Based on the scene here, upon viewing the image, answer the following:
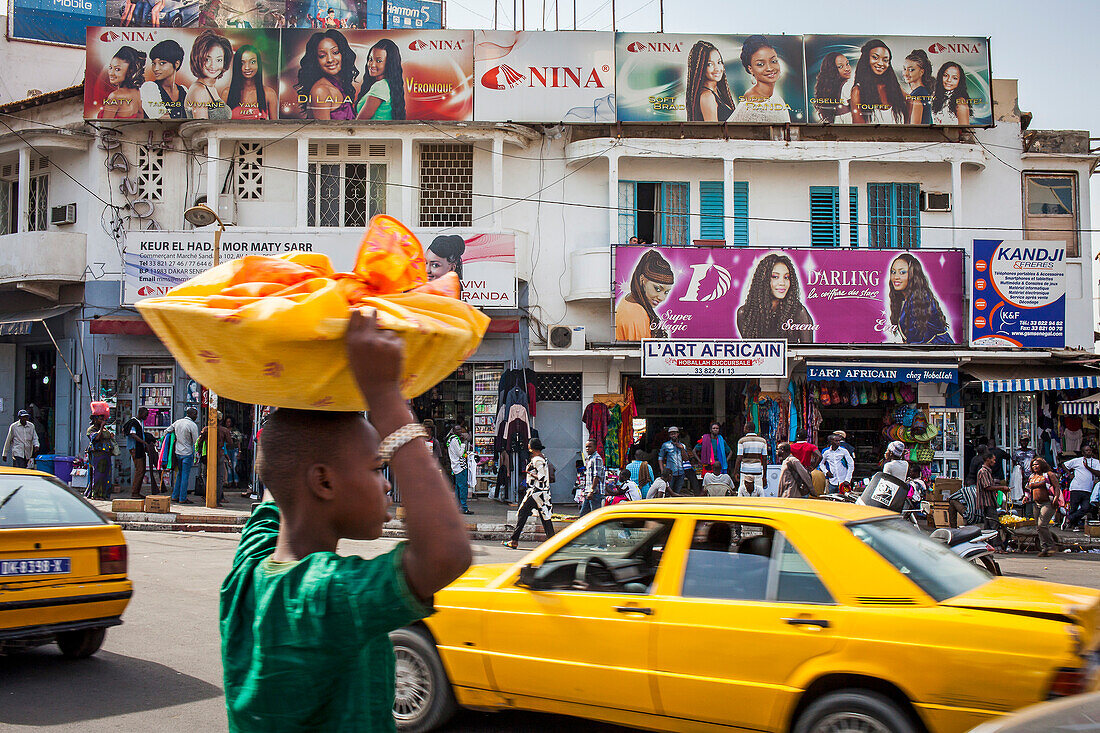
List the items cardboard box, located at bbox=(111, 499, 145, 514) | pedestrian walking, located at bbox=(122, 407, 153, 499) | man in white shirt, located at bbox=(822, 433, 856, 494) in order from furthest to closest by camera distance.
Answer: pedestrian walking, located at bbox=(122, 407, 153, 499) < cardboard box, located at bbox=(111, 499, 145, 514) < man in white shirt, located at bbox=(822, 433, 856, 494)

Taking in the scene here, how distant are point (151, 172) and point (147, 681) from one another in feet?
54.1

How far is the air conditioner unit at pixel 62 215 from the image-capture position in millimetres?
20625

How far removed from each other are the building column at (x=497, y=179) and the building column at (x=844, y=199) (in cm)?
737

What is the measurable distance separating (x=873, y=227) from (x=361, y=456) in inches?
793

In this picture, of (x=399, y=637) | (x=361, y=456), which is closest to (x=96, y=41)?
(x=399, y=637)

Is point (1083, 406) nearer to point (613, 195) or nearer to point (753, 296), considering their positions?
point (753, 296)

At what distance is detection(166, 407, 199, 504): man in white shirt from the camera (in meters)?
17.6

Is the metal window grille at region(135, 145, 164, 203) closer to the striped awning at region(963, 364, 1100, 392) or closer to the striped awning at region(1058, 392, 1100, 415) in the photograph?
the striped awning at region(963, 364, 1100, 392)

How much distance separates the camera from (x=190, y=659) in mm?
7055

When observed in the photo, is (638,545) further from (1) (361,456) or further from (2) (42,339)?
(2) (42,339)

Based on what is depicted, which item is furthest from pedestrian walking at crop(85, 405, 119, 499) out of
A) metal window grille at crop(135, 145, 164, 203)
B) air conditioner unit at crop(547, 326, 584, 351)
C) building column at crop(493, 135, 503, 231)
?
air conditioner unit at crop(547, 326, 584, 351)

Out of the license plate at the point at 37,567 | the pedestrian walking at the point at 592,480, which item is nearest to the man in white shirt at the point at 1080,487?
the pedestrian walking at the point at 592,480

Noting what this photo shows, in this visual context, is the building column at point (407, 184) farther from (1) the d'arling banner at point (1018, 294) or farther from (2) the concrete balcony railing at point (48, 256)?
(1) the d'arling banner at point (1018, 294)

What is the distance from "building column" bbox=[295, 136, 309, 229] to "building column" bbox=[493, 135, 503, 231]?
4.10 m
